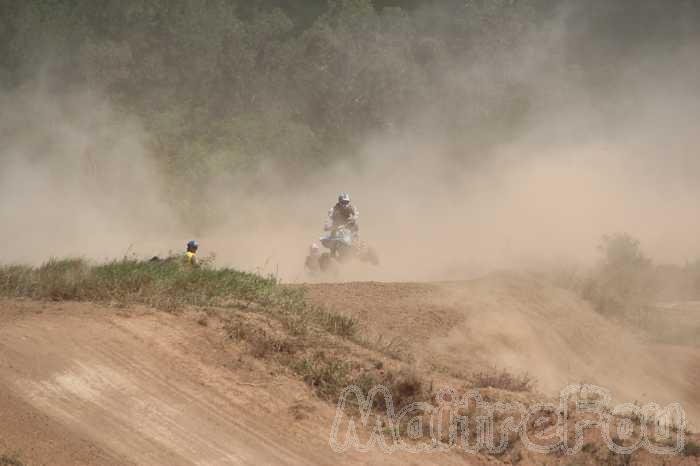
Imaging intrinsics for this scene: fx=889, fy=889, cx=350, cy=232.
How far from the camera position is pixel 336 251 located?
20484 millimetres

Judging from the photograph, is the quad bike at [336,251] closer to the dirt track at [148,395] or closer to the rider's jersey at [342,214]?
the rider's jersey at [342,214]

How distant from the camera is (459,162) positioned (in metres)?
41.0

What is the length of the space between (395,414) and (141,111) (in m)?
30.9

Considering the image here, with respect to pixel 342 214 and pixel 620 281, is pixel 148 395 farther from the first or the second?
pixel 620 281

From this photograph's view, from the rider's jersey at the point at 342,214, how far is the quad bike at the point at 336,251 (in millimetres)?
202

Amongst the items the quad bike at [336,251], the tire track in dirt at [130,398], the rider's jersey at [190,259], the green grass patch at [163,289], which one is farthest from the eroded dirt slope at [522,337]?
the quad bike at [336,251]

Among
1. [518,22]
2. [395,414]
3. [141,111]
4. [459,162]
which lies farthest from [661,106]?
[395,414]

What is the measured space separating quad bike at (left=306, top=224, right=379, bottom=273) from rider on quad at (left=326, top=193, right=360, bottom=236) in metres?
0.08

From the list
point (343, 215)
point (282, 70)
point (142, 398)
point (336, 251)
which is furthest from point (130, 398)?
point (282, 70)

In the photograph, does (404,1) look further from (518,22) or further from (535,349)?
(535,349)

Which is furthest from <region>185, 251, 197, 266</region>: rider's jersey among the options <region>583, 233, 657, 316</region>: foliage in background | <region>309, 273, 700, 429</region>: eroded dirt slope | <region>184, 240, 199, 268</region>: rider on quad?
<region>583, 233, 657, 316</region>: foliage in background

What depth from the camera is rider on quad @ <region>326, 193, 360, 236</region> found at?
20.5m

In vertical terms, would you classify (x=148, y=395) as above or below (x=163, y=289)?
below

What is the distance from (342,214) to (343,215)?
33 millimetres
